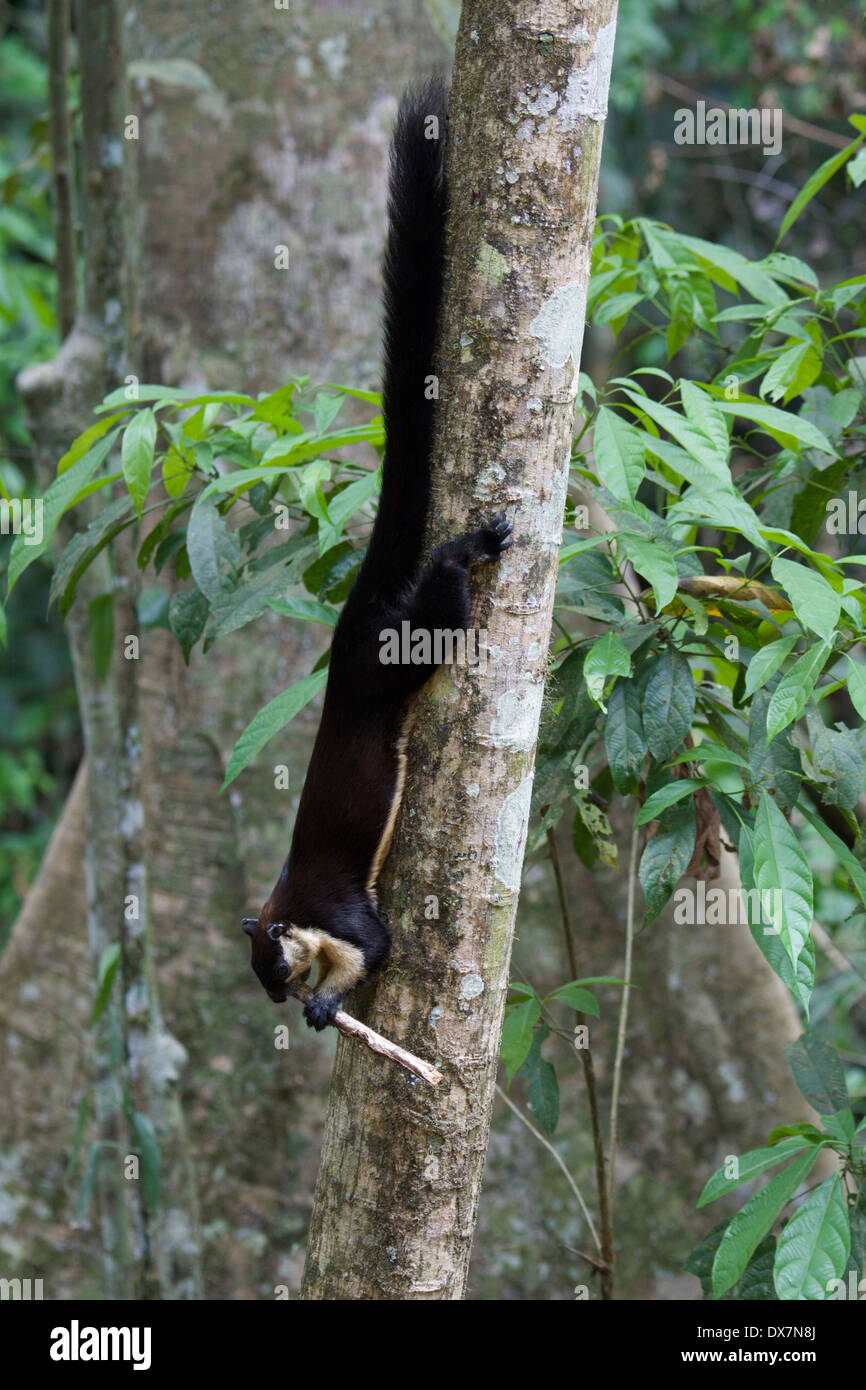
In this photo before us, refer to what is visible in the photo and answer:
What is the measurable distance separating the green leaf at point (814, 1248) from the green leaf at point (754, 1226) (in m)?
0.06

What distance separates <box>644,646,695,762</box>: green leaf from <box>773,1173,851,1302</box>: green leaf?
48 centimetres

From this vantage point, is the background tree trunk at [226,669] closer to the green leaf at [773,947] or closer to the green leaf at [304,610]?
the green leaf at [304,610]

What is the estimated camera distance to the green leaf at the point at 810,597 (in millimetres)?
1127

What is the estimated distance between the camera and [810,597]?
1.16 meters

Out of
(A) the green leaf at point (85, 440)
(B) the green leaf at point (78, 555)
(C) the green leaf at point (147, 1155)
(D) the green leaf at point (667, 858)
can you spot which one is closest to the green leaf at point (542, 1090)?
(D) the green leaf at point (667, 858)

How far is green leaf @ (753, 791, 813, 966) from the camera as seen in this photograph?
3.84 feet

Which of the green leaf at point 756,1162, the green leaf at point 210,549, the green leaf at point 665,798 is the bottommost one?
the green leaf at point 756,1162

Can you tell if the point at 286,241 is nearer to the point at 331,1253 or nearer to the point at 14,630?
the point at 331,1253

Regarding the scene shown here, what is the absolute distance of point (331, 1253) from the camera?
1.28 metres

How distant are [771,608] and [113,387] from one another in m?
1.26

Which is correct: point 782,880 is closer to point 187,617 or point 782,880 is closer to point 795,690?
point 795,690

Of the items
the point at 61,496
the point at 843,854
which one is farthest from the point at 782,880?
the point at 61,496
